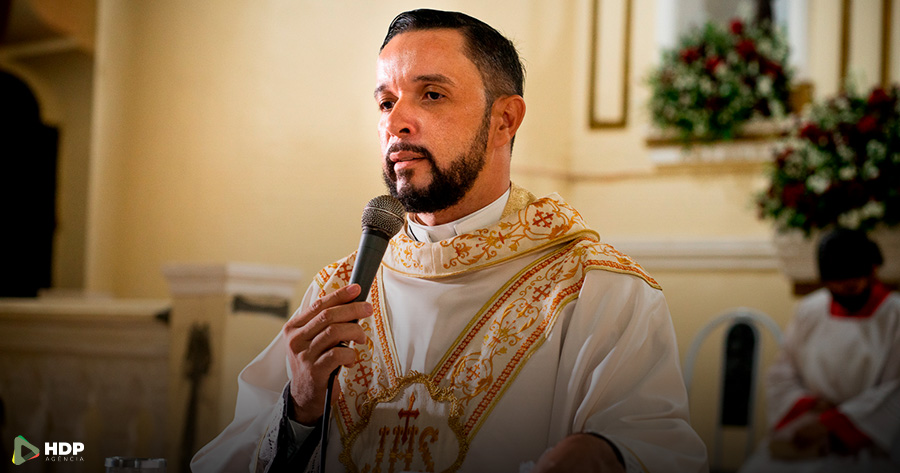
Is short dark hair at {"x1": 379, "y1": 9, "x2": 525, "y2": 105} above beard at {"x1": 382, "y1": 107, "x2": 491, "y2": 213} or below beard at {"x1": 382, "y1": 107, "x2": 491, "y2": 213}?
above

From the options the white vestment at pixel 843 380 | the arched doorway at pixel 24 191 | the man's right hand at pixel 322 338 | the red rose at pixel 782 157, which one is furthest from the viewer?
the arched doorway at pixel 24 191

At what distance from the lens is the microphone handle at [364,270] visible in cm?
151

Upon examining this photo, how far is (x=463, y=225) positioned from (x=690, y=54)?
3.41 m

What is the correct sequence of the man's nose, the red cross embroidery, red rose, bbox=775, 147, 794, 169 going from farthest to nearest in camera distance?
red rose, bbox=775, 147, 794, 169 → the red cross embroidery → the man's nose

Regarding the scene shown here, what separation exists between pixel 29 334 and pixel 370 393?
3.00 meters

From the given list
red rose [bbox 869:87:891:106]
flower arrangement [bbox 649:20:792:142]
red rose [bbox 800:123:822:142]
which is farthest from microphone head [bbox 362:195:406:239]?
flower arrangement [bbox 649:20:792:142]

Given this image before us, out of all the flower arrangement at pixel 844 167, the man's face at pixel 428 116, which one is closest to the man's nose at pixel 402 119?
the man's face at pixel 428 116

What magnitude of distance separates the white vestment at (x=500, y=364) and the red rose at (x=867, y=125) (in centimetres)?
243

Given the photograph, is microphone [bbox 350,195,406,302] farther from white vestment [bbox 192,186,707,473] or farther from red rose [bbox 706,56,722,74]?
red rose [bbox 706,56,722,74]

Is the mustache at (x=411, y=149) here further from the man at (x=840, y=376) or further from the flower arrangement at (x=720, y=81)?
the flower arrangement at (x=720, y=81)

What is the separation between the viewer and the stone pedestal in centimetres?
351

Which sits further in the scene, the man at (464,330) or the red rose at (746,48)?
the red rose at (746,48)

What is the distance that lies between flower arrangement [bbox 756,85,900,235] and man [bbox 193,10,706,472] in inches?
94.7

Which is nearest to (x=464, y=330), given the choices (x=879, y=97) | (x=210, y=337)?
(x=210, y=337)
